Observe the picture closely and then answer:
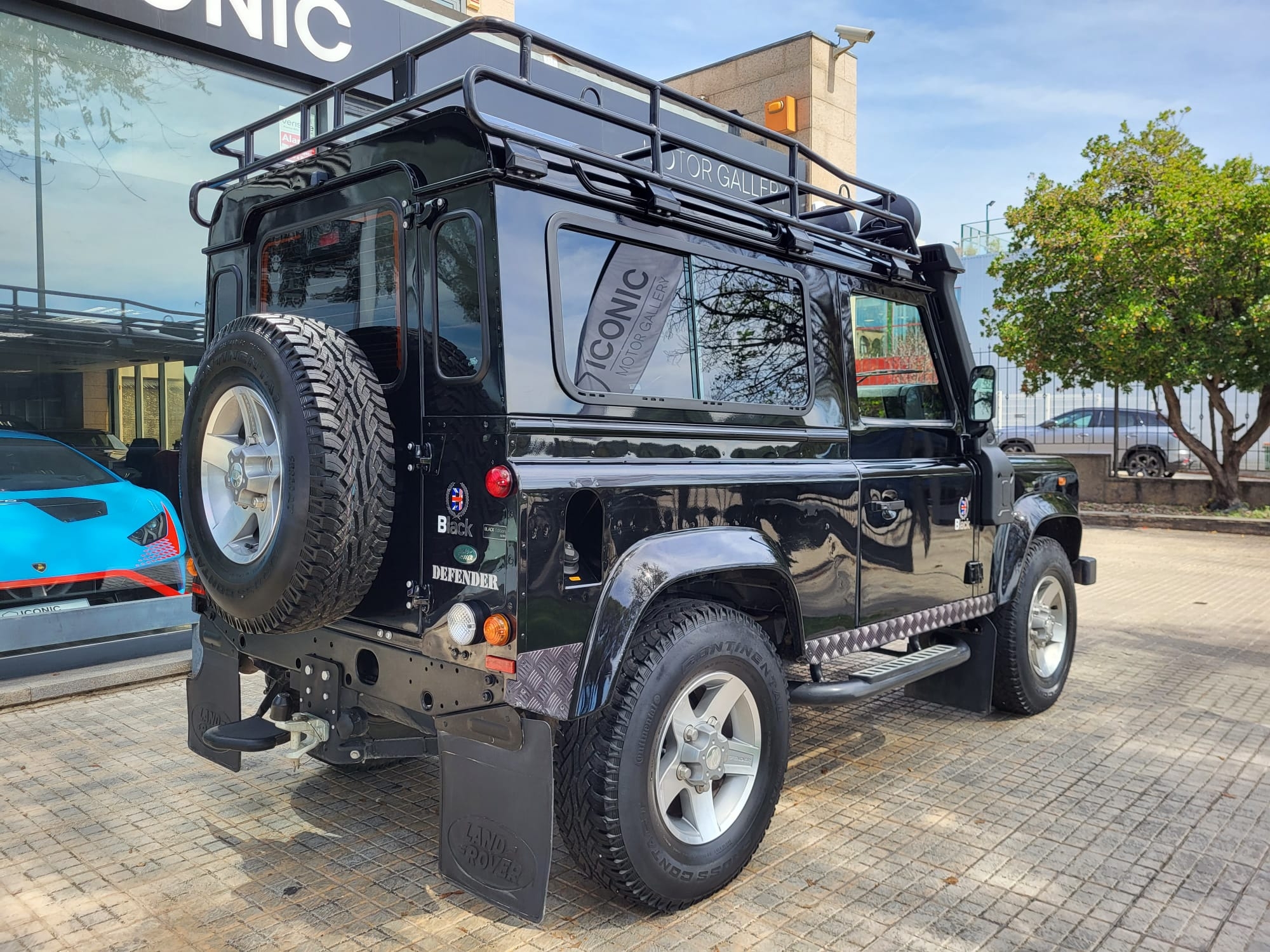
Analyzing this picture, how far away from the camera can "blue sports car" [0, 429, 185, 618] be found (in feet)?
18.9

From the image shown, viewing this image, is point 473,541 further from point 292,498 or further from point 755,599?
point 755,599

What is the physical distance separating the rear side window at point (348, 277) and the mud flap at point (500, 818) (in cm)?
126

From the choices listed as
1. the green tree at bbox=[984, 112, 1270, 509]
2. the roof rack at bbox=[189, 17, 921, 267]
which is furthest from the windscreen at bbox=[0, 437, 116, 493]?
the green tree at bbox=[984, 112, 1270, 509]

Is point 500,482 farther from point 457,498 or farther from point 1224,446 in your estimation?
point 1224,446

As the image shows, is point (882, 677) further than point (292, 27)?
No

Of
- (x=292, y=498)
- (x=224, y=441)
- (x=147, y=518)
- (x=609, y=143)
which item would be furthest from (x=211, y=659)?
(x=609, y=143)

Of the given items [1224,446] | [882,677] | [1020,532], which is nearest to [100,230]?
[882,677]

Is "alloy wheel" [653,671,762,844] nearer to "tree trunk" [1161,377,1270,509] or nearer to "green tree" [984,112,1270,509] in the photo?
"green tree" [984,112,1270,509]

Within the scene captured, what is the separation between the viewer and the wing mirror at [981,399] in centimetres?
492

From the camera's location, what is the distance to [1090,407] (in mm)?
20453

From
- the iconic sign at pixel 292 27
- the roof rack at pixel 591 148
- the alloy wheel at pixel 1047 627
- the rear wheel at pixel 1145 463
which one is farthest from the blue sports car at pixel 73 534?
the rear wheel at pixel 1145 463

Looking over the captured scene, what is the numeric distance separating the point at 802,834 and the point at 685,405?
1775 millimetres

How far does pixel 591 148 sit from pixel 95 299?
4978mm

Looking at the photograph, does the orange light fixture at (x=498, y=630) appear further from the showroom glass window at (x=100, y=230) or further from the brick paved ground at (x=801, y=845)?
the showroom glass window at (x=100, y=230)
